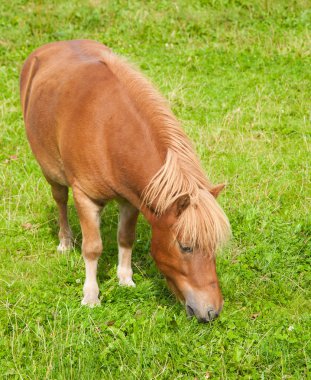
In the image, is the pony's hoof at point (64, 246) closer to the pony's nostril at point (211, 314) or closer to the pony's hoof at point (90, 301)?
the pony's hoof at point (90, 301)

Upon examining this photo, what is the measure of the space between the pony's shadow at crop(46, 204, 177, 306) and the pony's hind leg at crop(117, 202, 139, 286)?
0.10 metres

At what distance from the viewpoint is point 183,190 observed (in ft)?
12.7

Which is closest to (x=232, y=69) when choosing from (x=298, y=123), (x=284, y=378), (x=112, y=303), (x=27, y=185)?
(x=298, y=123)

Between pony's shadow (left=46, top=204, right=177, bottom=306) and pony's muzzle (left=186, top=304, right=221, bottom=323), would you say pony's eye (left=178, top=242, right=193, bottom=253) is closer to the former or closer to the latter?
pony's muzzle (left=186, top=304, right=221, bottom=323)

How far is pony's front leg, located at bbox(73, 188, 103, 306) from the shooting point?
4680 millimetres

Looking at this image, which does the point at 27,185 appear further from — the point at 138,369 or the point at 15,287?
the point at 138,369

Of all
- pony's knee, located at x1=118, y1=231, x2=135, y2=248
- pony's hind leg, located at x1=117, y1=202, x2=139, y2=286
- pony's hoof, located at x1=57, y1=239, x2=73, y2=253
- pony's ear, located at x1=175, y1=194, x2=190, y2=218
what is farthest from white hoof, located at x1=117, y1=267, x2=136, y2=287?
pony's ear, located at x1=175, y1=194, x2=190, y2=218

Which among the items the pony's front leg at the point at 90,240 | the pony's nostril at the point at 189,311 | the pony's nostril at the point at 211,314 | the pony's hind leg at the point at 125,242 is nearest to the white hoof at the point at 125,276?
the pony's hind leg at the point at 125,242

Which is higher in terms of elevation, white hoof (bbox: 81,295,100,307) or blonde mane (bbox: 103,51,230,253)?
blonde mane (bbox: 103,51,230,253)

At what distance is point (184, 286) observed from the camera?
13.0 ft

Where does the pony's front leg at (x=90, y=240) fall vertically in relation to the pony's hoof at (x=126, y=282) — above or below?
above

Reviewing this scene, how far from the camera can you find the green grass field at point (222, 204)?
4.02 m

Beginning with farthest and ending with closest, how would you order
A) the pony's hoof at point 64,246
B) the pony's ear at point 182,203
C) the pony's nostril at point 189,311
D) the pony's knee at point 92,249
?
the pony's hoof at point 64,246
the pony's knee at point 92,249
the pony's nostril at point 189,311
the pony's ear at point 182,203

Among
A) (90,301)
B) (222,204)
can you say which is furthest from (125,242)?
(222,204)
